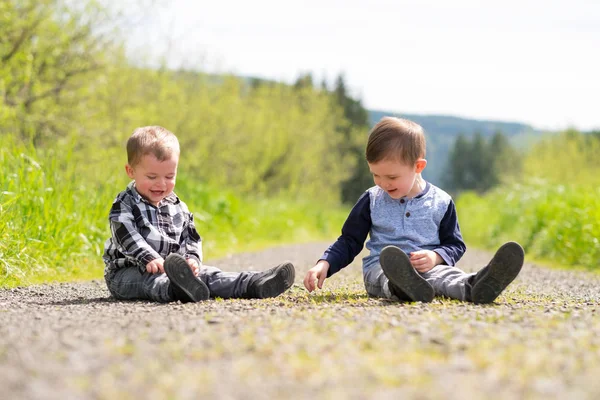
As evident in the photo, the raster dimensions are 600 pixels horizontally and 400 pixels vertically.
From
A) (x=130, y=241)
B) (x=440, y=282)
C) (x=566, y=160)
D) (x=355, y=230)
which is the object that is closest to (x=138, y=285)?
(x=130, y=241)

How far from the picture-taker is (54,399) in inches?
79.9

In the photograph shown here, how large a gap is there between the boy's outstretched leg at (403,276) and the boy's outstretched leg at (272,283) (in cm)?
80

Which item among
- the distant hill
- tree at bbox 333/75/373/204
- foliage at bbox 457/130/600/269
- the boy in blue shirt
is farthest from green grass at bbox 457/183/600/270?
the distant hill

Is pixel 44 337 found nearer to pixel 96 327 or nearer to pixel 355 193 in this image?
pixel 96 327

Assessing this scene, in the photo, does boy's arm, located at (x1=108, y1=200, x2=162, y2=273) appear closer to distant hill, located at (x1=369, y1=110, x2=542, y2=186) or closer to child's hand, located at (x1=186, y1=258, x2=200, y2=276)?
child's hand, located at (x1=186, y1=258, x2=200, y2=276)

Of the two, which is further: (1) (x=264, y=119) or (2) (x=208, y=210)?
(1) (x=264, y=119)

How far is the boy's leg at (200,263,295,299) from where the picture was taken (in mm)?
4734

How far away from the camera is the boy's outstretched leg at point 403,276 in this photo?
4.12 metres

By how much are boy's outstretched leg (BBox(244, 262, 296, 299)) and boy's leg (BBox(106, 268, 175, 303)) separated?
566 mm

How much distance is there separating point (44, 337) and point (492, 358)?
6.08 ft

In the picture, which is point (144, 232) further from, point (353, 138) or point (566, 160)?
point (353, 138)

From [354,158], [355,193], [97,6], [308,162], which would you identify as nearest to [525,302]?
[97,6]

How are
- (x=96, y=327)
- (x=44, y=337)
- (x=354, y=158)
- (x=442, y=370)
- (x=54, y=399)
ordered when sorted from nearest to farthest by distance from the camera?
(x=54, y=399)
(x=442, y=370)
(x=44, y=337)
(x=96, y=327)
(x=354, y=158)

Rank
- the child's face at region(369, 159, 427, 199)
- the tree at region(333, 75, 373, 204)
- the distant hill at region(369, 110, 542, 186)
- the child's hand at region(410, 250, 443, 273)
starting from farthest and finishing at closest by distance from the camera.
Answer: the distant hill at region(369, 110, 542, 186) → the tree at region(333, 75, 373, 204) → the child's face at region(369, 159, 427, 199) → the child's hand at region(410, 250, 443, 273)
